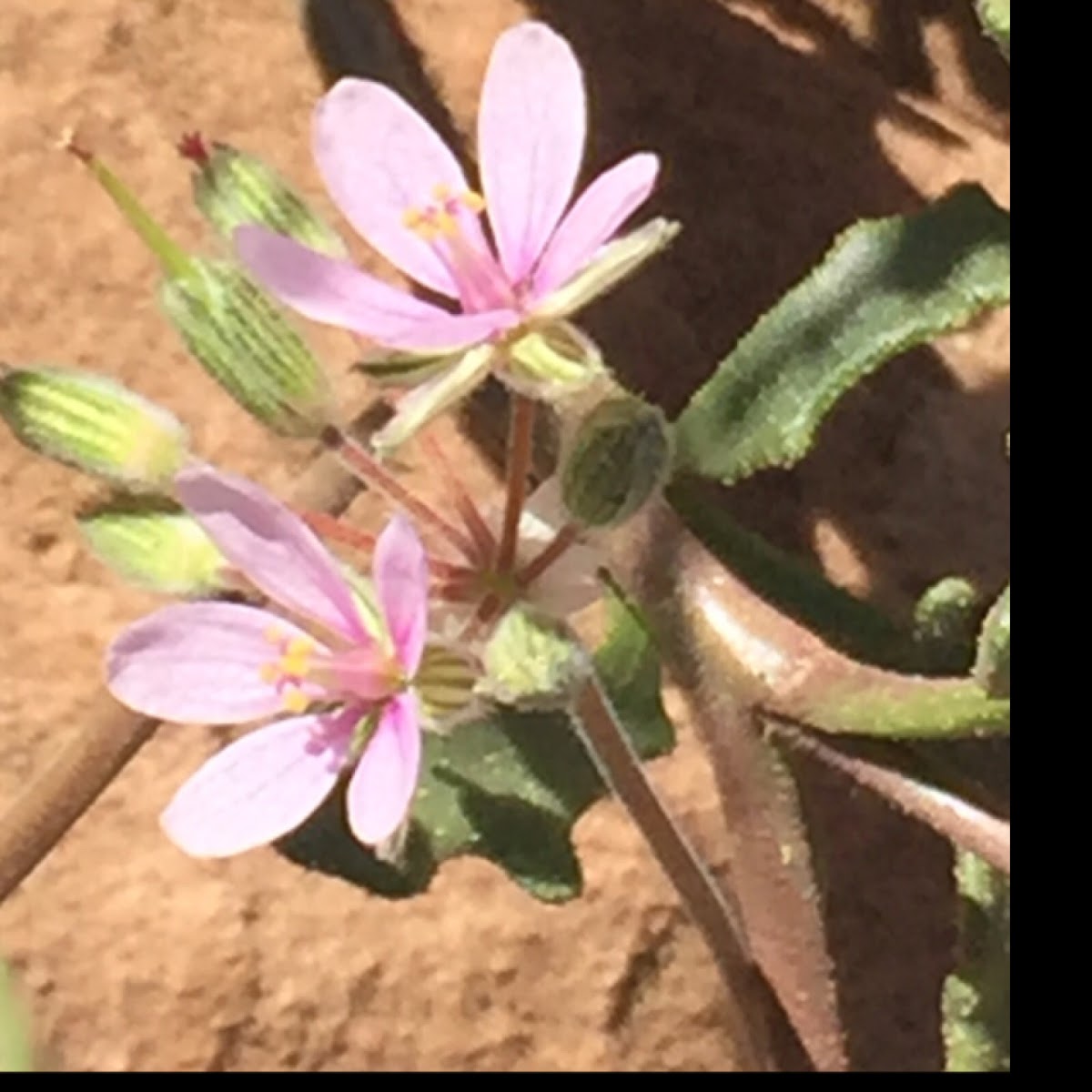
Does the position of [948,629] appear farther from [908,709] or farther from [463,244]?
[463,244]

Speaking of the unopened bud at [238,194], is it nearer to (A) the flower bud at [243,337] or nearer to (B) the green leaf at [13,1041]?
(A) the flower bud at [243,337]

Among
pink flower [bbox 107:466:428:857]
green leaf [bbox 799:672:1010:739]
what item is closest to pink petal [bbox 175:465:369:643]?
pink flower [bbox 107:466:428:857]

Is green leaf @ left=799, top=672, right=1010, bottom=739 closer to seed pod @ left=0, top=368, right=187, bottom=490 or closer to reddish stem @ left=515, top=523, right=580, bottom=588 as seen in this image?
reddish stem @ left=515, top=523, right=580, bottom=588

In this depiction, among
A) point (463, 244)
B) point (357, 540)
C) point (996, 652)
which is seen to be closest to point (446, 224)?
point (463, 244)

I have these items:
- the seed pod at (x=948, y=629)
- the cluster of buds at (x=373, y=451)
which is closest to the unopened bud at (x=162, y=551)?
the cluster of buds at (x=373, y=451)
